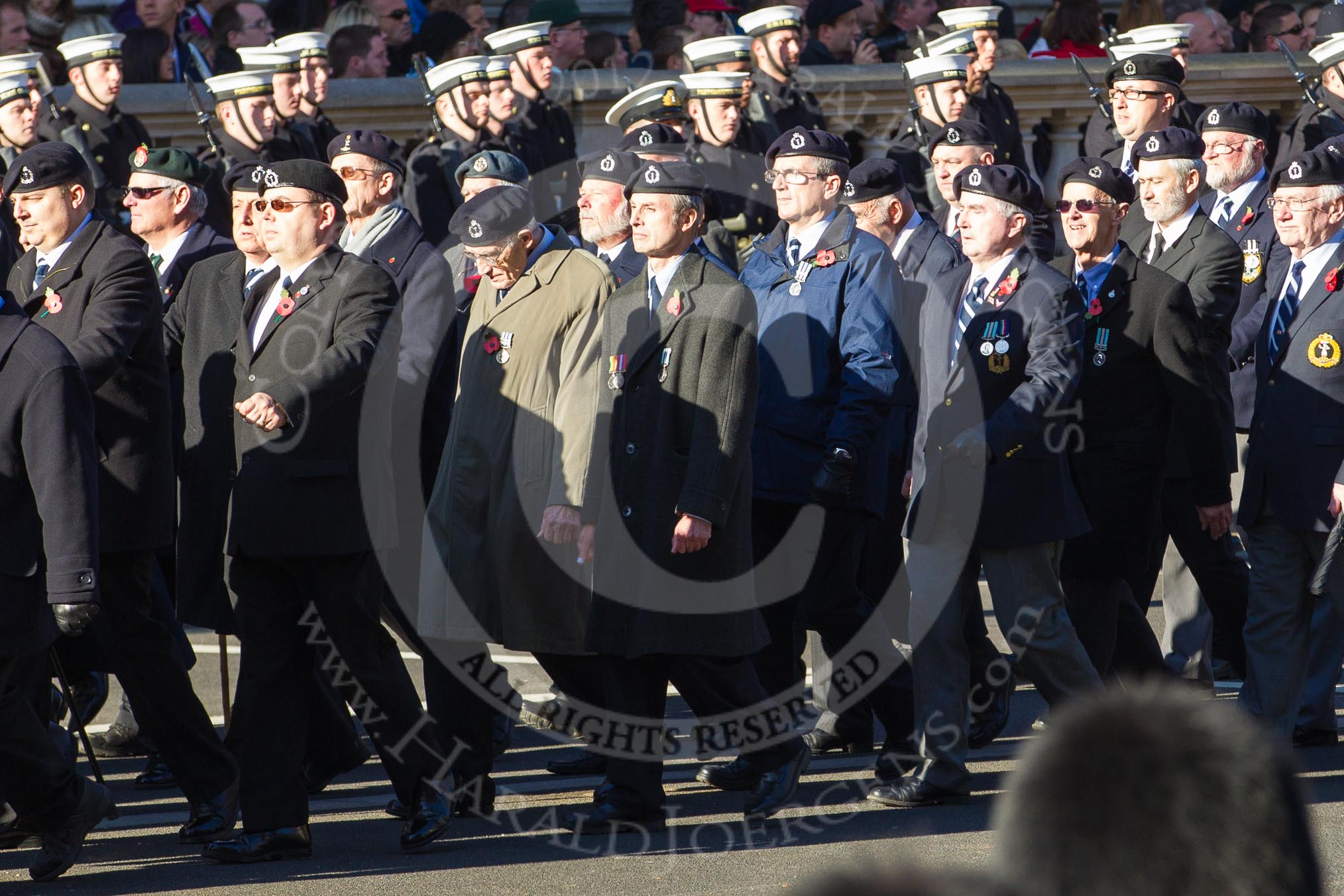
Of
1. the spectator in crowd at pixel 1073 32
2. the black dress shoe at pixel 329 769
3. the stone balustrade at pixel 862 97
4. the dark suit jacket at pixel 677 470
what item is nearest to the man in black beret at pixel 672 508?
the dark suit jacket at pixel 677 470

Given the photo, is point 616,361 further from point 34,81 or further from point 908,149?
point 908,149

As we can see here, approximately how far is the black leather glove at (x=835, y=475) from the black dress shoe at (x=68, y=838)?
7.59 feet

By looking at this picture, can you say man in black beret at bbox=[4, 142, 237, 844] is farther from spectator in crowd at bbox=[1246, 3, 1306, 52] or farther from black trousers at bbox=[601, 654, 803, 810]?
spectator in crowd at bbox=[1246, 3, 1306, 52]

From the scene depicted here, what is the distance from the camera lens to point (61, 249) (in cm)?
613

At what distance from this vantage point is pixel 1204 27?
13945mm

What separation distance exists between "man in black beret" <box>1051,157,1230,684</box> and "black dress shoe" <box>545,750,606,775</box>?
5.39 ft

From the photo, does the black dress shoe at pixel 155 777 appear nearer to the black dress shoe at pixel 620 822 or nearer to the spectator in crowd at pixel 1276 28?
the black dress shoe at pixel 620 822

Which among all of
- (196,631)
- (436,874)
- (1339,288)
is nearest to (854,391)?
(1339,288)

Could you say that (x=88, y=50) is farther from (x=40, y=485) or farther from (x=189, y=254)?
(x=40, y=485)

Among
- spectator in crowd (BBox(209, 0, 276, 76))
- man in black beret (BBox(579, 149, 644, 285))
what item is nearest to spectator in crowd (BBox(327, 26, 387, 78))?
spectator in crowd (BBox(209, 0, 276, 76))

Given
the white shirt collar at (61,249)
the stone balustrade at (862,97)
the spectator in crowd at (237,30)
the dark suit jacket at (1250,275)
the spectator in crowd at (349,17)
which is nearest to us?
the white shirt collar at (61,249)

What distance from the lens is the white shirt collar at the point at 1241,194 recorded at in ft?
27.6

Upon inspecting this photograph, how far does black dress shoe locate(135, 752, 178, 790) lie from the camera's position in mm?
6559

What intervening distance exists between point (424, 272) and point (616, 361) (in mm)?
1037
